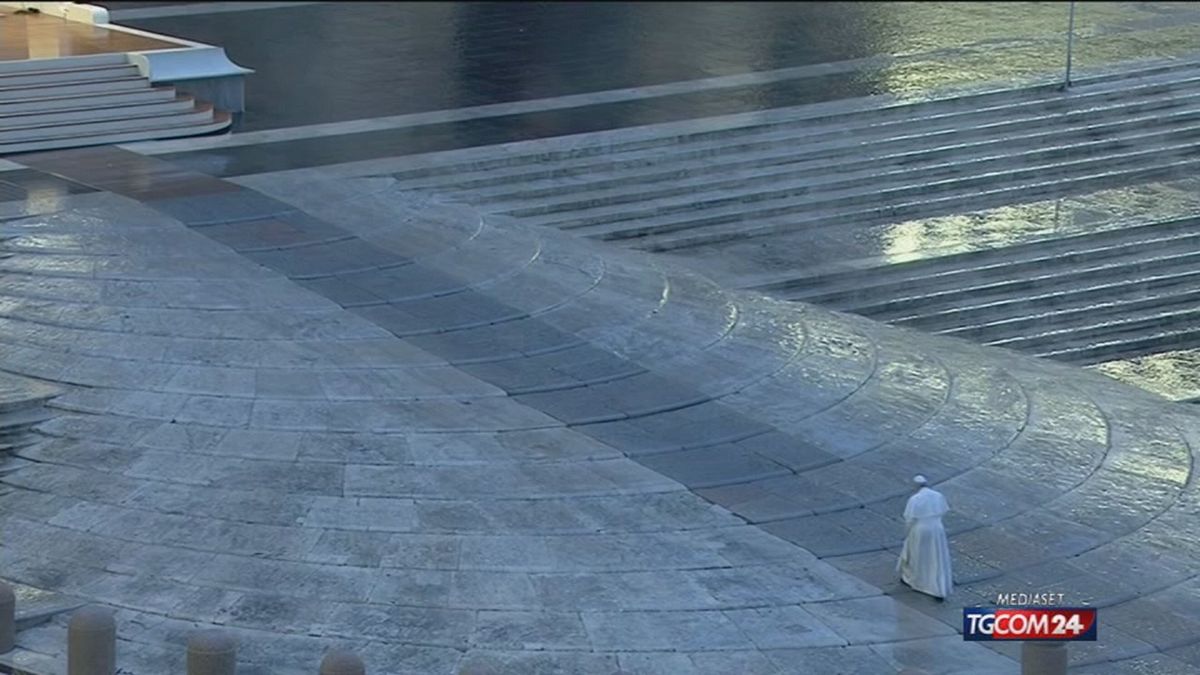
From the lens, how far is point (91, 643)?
1399 cm

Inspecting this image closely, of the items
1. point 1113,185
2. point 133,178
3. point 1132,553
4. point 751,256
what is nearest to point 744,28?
point 1113,185

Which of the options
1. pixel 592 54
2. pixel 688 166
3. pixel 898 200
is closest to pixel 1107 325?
pixel 898 200

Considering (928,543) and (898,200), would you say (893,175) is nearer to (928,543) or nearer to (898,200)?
(898,200)

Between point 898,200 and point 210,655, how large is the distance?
14228 millimetres

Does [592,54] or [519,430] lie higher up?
[592,54]

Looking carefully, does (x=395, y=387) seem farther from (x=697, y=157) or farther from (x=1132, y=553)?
(x=697, y=157)

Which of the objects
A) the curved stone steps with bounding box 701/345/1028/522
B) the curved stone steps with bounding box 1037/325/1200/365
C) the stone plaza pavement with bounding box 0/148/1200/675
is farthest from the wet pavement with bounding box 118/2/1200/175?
the curved stone steps with bounding box 701/345/1028/522

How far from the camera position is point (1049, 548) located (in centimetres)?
1669

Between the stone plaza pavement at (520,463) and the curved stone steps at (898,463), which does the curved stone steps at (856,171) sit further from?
the curved stone steps at (898,463)

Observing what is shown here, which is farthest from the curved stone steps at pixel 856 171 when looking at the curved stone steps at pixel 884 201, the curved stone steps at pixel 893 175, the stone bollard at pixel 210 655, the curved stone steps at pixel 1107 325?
the stone bollard at pixel 210 655

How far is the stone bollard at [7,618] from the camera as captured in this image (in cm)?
1462

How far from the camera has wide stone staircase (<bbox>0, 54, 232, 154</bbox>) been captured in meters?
25.0

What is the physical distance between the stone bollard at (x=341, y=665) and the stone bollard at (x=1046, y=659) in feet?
14.0

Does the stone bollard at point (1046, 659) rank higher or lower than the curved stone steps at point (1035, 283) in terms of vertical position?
lower
